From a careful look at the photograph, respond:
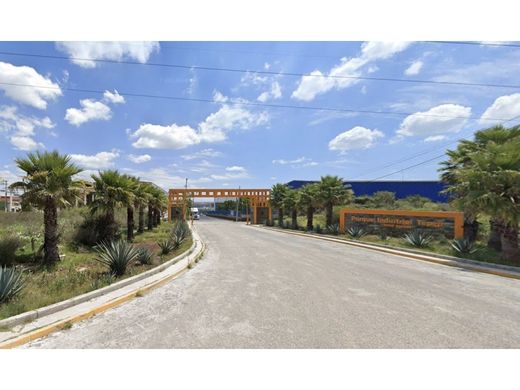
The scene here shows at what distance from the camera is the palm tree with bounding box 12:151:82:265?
9688 millimetres

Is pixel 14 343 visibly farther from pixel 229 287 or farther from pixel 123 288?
pixel 229 287

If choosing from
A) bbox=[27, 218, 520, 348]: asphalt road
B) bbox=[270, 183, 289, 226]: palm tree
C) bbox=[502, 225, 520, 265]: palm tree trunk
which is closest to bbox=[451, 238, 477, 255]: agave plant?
bbox=[502, 225, 520, 265]: palm tree trunk

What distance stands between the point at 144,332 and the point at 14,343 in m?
1.66

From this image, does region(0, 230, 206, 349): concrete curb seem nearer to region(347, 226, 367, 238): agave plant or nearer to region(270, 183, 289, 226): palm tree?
region(347, 226, 367, 238): agave plant

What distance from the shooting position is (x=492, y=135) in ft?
42.2

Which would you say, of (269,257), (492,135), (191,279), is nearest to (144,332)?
(191,279)

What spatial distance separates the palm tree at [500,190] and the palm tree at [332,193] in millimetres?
13200

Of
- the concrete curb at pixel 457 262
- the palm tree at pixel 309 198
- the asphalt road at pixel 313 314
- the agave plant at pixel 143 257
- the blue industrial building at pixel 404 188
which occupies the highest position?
the blue industrial building at pixel 404 188

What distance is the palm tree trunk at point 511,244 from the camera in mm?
9727

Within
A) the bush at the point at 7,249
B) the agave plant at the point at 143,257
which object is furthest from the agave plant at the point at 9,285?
the bush at the point at 7,249

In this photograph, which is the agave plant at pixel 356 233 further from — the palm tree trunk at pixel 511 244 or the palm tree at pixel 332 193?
the palm tree trunk at pixel 511 244

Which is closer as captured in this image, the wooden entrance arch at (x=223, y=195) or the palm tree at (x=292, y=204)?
the palm tree at (x=292, y=204)

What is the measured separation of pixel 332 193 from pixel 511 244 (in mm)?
14214

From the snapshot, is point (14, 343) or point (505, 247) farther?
point (505, 247)
